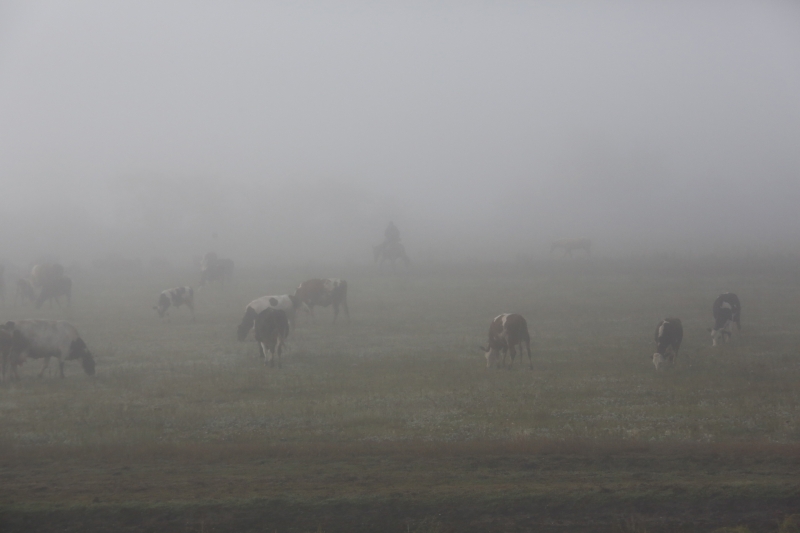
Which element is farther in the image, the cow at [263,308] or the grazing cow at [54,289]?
the grazing cow at [54,289]

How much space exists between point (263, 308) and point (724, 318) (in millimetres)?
16166

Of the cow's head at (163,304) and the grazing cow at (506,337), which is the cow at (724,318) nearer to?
the grazing cow at (506,337)

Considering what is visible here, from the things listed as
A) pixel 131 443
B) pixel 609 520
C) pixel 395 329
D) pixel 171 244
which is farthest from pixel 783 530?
pixel 171 244

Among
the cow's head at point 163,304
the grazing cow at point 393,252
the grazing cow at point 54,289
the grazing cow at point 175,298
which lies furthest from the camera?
the grazing cow at point 393,252

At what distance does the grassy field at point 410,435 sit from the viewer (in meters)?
8.27

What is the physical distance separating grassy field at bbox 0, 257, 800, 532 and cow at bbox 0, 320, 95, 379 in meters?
0.68

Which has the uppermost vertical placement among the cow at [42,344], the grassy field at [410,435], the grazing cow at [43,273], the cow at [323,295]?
the grazing cow at [43,273]

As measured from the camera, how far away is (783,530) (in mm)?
7535

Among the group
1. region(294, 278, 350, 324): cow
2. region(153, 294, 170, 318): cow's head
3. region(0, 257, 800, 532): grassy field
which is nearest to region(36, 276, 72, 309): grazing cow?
region(153, 294, 170, 318): cow's head

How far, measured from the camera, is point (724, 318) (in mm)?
21312

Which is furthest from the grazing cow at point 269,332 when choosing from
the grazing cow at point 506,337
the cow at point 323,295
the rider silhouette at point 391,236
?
the rider silhouette at point 391,236

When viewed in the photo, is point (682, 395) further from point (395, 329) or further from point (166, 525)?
point (395, 329)

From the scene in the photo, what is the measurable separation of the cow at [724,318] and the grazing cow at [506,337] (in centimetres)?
694

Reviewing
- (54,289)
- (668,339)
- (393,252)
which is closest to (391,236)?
(393,252)
